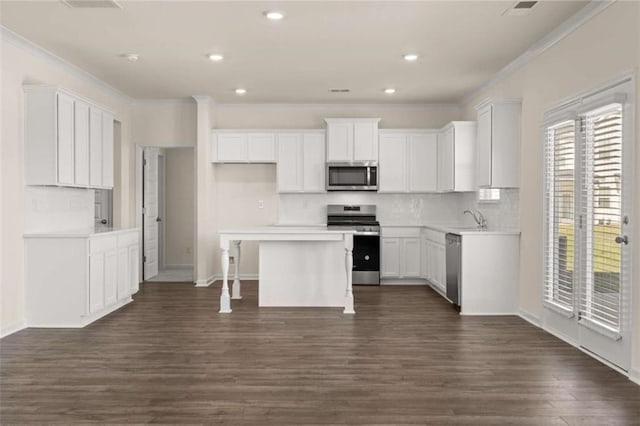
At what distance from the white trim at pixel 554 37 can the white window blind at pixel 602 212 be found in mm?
788

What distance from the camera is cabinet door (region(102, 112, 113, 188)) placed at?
6.30 m

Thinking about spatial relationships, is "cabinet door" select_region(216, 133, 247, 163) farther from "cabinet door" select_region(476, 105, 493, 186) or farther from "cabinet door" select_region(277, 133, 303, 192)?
"cabinet door" select_region(476, 105, 493, 186)

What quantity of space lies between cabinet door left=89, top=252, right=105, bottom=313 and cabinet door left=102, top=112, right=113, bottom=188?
4.10 feet

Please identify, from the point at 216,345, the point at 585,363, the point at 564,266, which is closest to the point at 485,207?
the point at 564,266

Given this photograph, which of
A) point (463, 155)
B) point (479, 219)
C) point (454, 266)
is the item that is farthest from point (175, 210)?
point (454, 266)

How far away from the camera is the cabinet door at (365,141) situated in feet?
26.6

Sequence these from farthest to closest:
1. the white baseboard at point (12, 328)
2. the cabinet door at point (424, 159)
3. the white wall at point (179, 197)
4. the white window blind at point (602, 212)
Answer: the white wall at point (179, 197), the cabinet door at point (424, 159), the white baseboard at point (12, 328), the white window blind at point (602, 212)

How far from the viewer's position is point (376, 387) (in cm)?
353

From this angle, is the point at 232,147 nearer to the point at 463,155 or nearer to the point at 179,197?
the point at 179,197

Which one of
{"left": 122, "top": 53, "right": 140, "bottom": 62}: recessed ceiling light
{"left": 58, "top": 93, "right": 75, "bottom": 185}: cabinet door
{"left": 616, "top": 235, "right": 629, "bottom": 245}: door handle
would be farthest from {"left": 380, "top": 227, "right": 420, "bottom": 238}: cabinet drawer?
{"left": 58, "top": 93, "right": 75, "bottom": 185}: cabinet door

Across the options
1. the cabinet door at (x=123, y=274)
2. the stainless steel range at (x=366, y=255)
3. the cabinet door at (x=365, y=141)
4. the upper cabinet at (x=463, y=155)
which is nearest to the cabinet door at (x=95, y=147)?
the cabinet door at (x=123, y=274)

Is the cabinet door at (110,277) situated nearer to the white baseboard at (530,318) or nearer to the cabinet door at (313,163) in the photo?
the cabinet door at (313,163)

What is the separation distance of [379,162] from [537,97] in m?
3.14

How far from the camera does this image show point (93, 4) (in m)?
4.21
